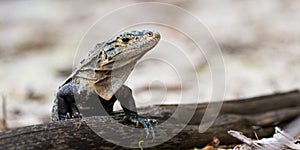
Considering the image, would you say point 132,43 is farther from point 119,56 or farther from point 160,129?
point 160,129


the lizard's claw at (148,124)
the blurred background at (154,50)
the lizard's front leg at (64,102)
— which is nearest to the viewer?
the lizard's claw at (148,124)

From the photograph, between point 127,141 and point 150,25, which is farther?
point 150,25

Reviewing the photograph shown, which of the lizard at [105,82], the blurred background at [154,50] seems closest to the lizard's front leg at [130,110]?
the lizard at [105,82]

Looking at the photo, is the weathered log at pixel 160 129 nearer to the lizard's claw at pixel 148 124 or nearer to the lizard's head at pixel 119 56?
the lizard's claw at pixel 148 124

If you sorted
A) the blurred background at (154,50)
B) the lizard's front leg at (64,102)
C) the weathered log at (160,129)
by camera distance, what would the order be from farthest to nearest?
the blurred background at (154,50), the lizard's front leg at (64,102), the weathered log at (160,129)

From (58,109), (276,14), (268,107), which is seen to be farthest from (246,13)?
(58,109)

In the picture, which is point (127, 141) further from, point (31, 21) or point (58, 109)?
point (31, 21)
